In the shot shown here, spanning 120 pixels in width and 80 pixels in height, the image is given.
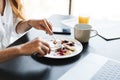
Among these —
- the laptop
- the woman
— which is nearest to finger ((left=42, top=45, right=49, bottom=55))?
the laptop

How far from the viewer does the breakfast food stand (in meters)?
0.98

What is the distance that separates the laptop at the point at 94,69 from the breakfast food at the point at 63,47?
0.30 feet

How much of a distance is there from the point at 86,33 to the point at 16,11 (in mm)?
538

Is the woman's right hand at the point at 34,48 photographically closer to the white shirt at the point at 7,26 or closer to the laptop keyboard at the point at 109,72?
the laptop keyboard at the point at 109,72

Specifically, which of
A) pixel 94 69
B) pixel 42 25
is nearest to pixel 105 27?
pixel 42 25

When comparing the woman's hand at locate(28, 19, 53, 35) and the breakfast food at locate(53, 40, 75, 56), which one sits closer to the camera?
the breakfast food at locate(53, 40, 75, 56)

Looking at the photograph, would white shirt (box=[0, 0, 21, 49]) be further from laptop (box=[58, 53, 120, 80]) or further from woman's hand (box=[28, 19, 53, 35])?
laptop (box=[58, 53, 120, 80])

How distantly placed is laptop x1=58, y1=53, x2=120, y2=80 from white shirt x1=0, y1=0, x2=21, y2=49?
0.57m

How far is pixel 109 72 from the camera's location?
85 cm

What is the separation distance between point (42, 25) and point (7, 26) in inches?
10.5

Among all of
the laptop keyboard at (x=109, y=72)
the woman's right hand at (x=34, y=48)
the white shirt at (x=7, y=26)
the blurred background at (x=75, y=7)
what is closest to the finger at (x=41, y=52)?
the woman's right hand at (x=34, y=48)

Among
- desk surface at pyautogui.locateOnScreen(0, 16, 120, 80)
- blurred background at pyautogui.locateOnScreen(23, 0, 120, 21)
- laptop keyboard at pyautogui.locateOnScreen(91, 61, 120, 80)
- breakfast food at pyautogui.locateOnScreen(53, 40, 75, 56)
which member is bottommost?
blurred background at pyautogui.locateOnScreen(23, 0, 120, 21)

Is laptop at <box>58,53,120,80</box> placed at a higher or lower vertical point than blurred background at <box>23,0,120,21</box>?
higher

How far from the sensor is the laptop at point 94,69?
32.1 inches
